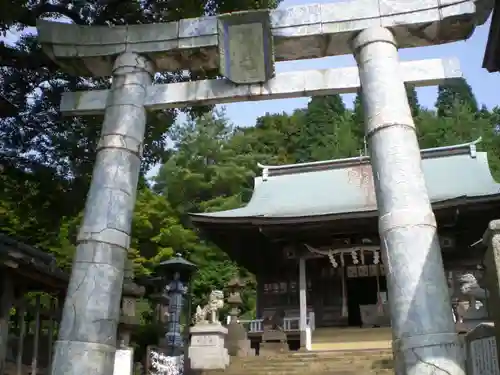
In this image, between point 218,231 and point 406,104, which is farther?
→ point 218,231

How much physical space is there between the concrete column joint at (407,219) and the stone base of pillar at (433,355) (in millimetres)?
999

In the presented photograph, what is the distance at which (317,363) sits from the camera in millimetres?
11359

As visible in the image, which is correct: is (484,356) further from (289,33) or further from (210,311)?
(210,311)

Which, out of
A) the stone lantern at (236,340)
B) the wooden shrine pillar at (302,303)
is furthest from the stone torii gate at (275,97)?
the wooden shrine pillar at (302,303)

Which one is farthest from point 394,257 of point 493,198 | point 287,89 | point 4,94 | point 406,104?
point 493,198

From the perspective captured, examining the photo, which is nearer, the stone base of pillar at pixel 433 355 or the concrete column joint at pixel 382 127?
the stone base of pillar at pixel 433 355

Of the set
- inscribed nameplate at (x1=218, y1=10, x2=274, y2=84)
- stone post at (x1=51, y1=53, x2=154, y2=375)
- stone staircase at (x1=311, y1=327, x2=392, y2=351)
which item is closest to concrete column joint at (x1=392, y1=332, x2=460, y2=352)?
stone post at (x1=51, y1=53, x2=154, y2=375)

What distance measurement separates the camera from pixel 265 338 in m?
14.6

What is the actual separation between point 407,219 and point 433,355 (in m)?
1.20

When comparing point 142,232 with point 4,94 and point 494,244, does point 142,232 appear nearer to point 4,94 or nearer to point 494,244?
point 4,94

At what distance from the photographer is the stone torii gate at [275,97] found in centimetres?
459

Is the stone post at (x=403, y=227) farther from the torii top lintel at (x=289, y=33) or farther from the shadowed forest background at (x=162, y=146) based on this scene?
the shadowed forest background at (x=162, y=146)

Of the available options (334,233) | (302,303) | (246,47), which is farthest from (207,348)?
(246,47)

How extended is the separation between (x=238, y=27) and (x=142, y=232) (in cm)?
1881
